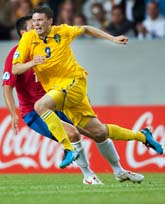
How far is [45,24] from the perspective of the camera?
39.4ft

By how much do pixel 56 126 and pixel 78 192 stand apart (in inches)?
50.1

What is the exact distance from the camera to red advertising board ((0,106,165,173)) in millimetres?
16781

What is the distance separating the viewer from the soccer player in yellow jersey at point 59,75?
11727 mm

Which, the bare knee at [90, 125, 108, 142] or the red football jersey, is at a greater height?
the red football jersey

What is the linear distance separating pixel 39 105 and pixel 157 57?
7.44m

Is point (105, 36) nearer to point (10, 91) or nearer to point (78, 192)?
point (10, 91)

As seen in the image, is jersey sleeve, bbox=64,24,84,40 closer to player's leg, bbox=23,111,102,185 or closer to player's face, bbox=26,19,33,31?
player's face, bbox=26,19,33,31

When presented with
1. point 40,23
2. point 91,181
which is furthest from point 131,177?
point 40,23

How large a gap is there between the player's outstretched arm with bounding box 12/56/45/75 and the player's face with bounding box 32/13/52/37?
50cm

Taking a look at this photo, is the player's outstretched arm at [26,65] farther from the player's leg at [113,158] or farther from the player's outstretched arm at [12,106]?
the player's leg at [113,158]

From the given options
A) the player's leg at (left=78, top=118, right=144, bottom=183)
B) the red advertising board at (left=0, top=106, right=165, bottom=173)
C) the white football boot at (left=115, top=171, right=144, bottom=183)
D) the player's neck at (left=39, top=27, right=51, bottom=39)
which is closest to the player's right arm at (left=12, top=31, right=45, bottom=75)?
the player's neck at (left=39, top=27, right=51, bottom=39)

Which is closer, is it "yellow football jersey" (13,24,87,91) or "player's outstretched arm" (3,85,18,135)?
"yellow football jersey" (13,24,87,91)

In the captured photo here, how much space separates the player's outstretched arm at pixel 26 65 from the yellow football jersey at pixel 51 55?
9 cm

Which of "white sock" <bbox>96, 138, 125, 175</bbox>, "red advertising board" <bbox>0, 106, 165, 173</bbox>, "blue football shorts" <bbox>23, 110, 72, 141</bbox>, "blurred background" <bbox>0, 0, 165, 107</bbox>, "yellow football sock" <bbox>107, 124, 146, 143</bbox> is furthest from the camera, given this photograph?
"blurred background" <bbox>0, 0, 165, 107</bbox>
